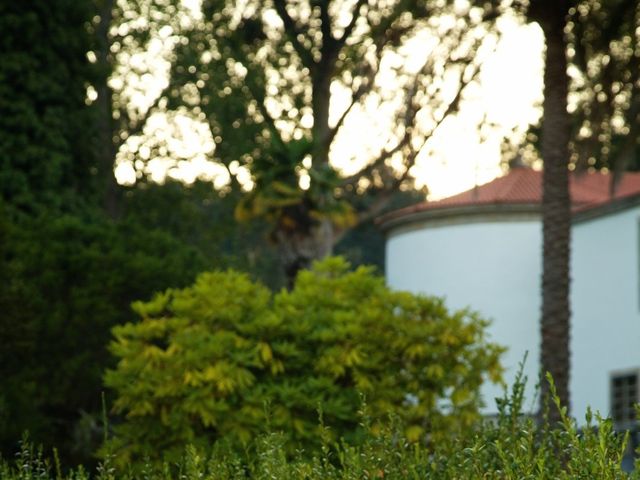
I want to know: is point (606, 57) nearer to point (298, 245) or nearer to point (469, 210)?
point (469, 210)

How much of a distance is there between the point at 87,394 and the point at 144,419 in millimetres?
5416

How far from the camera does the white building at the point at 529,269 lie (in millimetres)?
30906

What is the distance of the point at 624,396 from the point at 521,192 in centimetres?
729

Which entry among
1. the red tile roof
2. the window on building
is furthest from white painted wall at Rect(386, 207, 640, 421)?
the red tile roof

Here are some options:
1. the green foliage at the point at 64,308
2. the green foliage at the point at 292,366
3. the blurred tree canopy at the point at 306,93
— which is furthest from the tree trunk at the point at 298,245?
the green foliage at the point at 292,366

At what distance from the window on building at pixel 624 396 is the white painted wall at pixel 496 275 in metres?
2.46

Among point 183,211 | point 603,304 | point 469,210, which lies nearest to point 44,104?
point 183,211

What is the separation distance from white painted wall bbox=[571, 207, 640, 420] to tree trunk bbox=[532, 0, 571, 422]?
1190 centimetres

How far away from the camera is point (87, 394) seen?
68.0 ft

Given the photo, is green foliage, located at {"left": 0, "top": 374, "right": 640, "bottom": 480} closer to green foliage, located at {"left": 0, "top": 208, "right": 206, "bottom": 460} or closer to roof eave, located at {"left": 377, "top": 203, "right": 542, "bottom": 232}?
green foliage, located at {"left": 0, "top": 208, "right": 206, "bottom": 460}

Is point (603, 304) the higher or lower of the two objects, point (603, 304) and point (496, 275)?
the lower

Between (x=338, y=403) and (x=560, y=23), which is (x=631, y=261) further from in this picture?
(x=338, y=403)

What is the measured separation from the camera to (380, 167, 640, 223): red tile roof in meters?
34.2

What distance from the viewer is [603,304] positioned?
1244 inches
